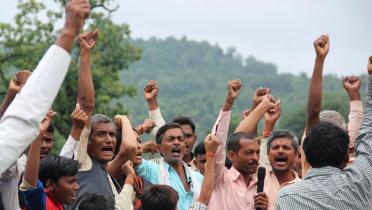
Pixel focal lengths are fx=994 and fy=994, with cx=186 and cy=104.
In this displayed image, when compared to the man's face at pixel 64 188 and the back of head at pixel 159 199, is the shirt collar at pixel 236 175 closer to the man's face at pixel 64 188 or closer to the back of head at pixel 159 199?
the back of head at pixel 159 199

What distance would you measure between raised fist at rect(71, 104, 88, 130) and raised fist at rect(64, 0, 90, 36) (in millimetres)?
3034

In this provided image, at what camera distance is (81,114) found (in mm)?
6961

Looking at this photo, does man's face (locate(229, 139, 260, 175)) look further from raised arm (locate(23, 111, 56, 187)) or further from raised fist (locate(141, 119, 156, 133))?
raised arm (locate(23, 111, 56, 187))

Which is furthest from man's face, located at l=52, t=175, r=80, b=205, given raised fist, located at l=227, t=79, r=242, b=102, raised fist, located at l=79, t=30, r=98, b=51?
raised fist, located at l=227, t=79, r=242, b=102

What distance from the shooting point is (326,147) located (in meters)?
5.34

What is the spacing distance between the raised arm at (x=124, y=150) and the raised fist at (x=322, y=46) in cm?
155

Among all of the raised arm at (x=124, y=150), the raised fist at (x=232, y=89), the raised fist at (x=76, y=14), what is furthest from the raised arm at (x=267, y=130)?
the raised fist at (x=76, y=14)

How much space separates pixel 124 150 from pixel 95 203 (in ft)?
4.38

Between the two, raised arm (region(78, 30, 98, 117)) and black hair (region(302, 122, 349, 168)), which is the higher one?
raised arm (region(78, 30, 98, 117))

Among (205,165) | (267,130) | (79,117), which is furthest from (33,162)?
(267,130)

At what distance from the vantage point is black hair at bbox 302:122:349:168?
534 cm

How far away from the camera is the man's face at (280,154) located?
25.9 ft

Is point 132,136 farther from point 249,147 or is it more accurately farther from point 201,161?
point 201,161

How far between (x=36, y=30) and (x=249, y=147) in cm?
3155
